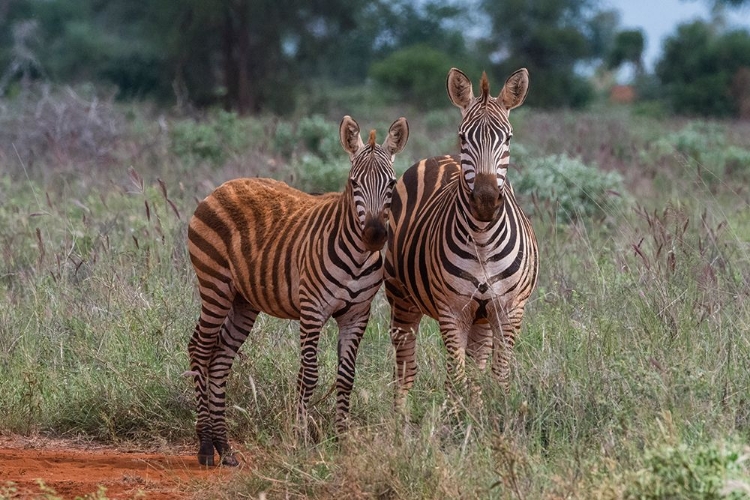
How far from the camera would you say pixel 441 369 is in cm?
680

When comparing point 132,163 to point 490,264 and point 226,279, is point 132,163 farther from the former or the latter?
point 490,264

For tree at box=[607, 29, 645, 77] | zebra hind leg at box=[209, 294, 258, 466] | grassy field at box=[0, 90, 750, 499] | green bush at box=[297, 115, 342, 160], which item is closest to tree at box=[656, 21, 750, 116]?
tree at box=[607, 29, 645, 77]

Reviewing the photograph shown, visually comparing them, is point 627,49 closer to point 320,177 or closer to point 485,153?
point 320,177

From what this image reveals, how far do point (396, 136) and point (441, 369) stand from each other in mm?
1456

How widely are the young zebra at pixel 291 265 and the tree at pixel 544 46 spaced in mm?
37129

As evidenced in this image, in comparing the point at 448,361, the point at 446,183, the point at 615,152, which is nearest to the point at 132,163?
the point at 615,152

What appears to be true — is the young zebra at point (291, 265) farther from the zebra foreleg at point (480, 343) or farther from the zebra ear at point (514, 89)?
the zebra foreleg at point (480, 343)

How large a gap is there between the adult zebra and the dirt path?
1.18m

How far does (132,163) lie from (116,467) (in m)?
9.46

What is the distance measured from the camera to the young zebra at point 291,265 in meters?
6.05

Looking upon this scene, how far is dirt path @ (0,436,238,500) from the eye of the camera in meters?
5.62

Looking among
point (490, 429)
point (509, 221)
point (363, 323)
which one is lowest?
point (490, 429)

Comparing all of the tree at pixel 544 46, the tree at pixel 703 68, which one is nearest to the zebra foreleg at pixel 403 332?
the tree at pixel 703 68

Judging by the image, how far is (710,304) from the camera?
6797mm
